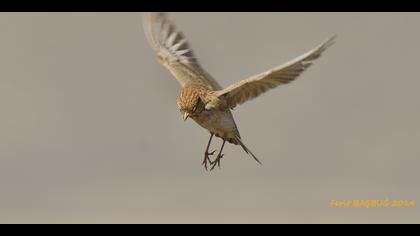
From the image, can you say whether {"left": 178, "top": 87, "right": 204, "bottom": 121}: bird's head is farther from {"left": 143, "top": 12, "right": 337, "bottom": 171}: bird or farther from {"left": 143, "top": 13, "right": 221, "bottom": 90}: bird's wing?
{"left": 143, "top": 13, "right": 221, "bottom": 90}: bird's wing

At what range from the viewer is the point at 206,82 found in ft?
37.4

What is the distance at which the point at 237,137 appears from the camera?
10.7 m

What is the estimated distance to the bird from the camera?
374 inches

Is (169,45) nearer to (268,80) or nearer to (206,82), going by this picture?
(206,82)

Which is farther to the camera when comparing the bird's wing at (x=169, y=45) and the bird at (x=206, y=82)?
the bird's wing at (x=169, y=45)

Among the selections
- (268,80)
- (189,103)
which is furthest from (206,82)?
(268,80)

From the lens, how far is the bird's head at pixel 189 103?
1029 cm

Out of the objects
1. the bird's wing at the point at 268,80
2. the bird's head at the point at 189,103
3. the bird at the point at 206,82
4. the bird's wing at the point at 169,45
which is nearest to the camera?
the bird's wing at the point at 268,80

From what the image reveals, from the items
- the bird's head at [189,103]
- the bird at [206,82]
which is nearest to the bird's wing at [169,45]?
the bird at [206,82]

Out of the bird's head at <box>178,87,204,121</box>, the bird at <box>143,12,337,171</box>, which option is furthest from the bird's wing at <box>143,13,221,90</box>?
the bird's head at <box>178,87,204,121</box>

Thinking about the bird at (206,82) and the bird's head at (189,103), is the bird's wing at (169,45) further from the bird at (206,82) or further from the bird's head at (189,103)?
the bird's head at (189,103)

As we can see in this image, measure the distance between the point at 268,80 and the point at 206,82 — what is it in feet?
5.71
